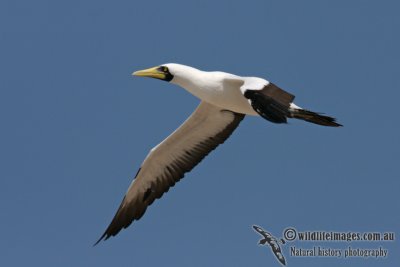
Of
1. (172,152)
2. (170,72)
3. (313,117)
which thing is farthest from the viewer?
(172,152)

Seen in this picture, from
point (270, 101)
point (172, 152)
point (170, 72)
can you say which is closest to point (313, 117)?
point (270, 101)

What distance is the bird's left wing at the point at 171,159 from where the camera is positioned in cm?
1994

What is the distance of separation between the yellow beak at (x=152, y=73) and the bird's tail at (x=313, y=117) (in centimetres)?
313

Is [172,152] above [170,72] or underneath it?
underneath

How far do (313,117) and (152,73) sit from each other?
3.65 metres

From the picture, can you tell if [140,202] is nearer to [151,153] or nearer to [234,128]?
[151,153]

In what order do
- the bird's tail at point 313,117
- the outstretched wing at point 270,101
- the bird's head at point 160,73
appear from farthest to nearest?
the bird's head at point 160,73 < the bird's tail at point 313,117 < the outstretched wing at point 270,101

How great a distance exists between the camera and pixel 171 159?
2019cm

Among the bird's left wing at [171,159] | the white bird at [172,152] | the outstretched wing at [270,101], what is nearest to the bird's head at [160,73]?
the white bird at [172,152]

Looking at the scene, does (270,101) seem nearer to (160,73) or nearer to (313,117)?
(313,117)

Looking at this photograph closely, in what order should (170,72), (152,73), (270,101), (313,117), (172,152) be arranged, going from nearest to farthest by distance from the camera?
(270,101) < (313,117) < (170,72) < (152,73) < (172,152)

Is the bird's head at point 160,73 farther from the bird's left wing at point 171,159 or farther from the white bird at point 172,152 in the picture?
the bird's left wing at point 171,159

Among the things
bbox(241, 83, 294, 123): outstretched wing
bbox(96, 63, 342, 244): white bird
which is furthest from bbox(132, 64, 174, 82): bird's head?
bbox(241, 83, 294, 123): outstretched wing

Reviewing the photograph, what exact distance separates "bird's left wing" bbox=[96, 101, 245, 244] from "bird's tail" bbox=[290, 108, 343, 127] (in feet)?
9.58
